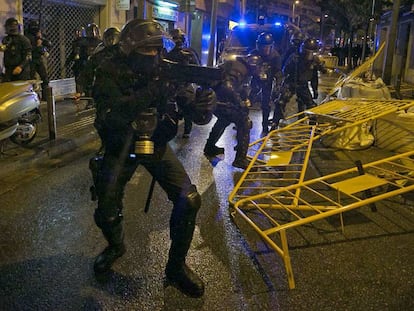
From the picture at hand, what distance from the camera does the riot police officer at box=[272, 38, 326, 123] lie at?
9062mm

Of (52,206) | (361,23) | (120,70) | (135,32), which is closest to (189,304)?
(120,70)

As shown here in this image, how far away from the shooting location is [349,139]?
7.65m

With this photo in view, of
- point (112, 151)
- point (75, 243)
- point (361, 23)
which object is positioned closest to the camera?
point (112, 151)

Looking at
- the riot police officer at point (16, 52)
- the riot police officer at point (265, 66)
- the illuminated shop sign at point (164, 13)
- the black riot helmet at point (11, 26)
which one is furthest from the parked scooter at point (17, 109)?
the illuminated shop sign at point (164, 13)

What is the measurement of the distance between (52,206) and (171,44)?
2.41m

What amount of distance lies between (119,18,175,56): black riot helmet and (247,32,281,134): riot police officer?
4.47 meters

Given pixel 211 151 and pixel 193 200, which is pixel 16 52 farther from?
pixel 193 200

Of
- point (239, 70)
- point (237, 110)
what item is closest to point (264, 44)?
point (239, 70)

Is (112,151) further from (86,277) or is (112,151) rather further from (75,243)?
(75,243)

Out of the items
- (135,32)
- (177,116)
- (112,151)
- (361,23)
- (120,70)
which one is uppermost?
(361,23)

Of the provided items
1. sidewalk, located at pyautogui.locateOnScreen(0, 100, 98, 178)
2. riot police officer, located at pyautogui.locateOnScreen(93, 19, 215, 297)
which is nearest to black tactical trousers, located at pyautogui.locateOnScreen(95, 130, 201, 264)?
riot police officer, located at pyautogui.locateOnScreen(93, 19, 215, 297)

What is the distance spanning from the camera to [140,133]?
8.69 ft

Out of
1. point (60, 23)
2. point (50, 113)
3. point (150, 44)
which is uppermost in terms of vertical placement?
point (60, 23)

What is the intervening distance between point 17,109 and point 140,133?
336 centimetres
